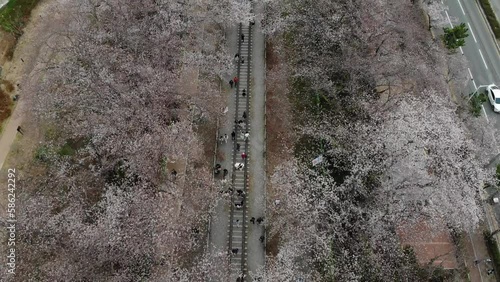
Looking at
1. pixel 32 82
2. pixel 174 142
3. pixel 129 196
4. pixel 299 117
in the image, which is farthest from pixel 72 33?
pixel 299 117

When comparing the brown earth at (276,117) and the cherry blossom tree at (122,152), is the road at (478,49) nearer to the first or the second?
the brown earth at (276,117)

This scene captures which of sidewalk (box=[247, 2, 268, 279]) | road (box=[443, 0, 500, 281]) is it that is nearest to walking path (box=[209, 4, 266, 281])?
sidewalk (box=[247, 2, 268, 279])

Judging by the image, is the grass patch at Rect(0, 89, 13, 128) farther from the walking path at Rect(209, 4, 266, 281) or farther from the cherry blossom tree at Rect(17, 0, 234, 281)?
the walking path at Rect(209, 4, 266, 281)

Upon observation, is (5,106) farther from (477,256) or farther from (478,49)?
(478,49)

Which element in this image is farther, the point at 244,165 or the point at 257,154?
the point at 257,154

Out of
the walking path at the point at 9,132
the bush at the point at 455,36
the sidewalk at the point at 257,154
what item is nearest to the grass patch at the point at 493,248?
the sidewalk at the point at 257,154

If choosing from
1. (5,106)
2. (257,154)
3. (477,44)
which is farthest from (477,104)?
(5,106)

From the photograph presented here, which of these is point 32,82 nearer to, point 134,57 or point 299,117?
point 134,57
